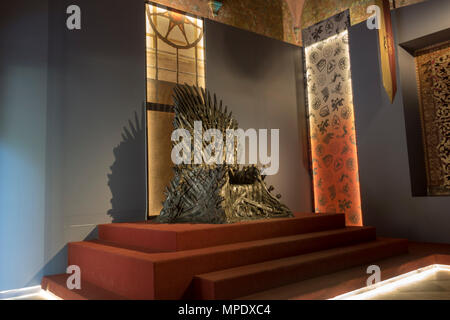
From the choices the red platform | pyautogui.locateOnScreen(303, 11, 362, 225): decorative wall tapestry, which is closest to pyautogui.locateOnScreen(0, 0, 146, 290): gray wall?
the red platform

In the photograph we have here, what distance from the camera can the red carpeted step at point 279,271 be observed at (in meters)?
1.90

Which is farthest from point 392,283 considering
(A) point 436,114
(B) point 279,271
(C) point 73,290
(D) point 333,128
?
(D) point 333,128

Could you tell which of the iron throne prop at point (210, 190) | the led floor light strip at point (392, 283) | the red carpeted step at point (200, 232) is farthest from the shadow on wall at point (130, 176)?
the led floor light strip at point (392, 283)

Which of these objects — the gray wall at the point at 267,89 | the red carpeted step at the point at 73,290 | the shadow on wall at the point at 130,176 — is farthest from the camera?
the gray wall at the point at 267,89

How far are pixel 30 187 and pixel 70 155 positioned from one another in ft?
1.37

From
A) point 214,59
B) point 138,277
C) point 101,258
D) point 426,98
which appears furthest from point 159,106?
point 426,98

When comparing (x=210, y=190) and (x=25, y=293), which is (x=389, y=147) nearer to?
(x=210, y=190)

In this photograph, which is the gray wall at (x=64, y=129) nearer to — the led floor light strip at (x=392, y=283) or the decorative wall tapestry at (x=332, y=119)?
the led floor light strip at (x=392, y=283)

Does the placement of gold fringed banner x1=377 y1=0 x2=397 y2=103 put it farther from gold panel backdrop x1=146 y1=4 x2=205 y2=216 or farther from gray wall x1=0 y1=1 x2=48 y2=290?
gray wall x1=0 y1=1 x2=48 y2=290

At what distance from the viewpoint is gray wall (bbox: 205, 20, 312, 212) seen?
4.35 metres

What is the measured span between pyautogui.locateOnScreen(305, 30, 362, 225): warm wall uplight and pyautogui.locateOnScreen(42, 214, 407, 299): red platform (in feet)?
5.19

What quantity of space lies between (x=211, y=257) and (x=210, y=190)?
0.81 metres

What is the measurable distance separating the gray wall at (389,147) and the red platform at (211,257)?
0.88 metres

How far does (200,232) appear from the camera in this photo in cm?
234
